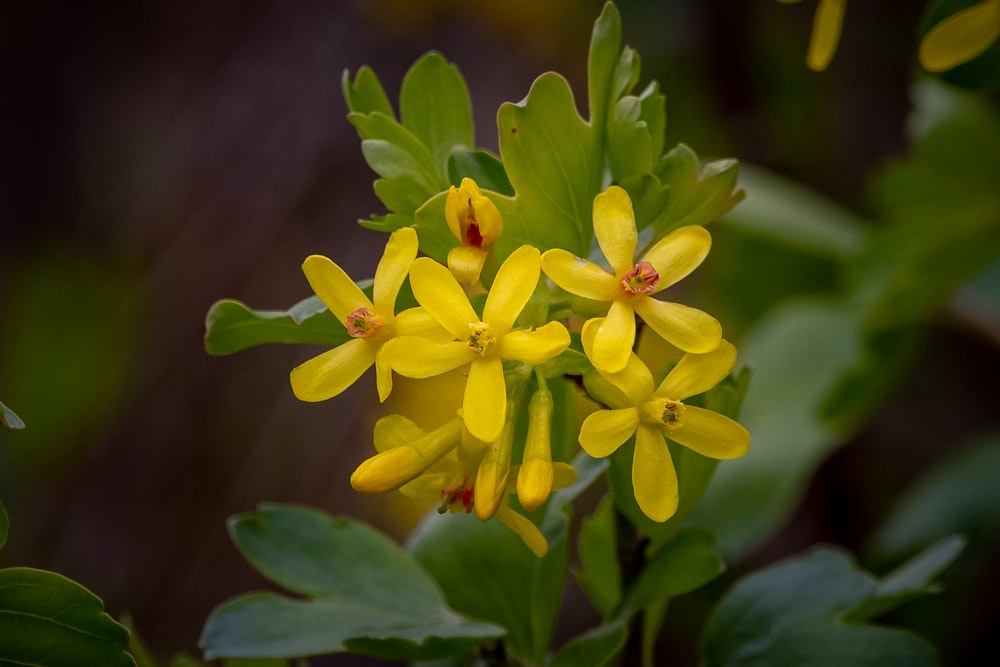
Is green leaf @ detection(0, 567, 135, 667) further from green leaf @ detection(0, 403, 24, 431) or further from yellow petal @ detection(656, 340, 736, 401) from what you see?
yellow petal @ detection(656, 340, 736, 401)

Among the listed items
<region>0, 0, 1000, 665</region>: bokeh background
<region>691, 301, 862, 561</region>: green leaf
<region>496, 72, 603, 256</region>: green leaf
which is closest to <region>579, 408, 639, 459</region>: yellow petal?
<region>496, 72, 603, 256</region>: green leaf

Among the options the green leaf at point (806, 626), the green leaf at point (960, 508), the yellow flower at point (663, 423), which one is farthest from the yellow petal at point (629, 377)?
the green leaf at point (960, 508)

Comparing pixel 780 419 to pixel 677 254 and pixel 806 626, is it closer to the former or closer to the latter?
pixel 806 626

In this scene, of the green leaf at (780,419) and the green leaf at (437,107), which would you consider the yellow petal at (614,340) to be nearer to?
the green leaf at (437,107)

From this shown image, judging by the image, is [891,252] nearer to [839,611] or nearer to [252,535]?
[839,611]

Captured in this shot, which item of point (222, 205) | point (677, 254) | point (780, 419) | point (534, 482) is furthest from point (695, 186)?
point (222, 205)

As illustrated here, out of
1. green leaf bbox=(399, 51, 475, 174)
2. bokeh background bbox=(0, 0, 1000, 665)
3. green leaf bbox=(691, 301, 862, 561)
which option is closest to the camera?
green leaf bbox=(399, 51, 475, 174)
